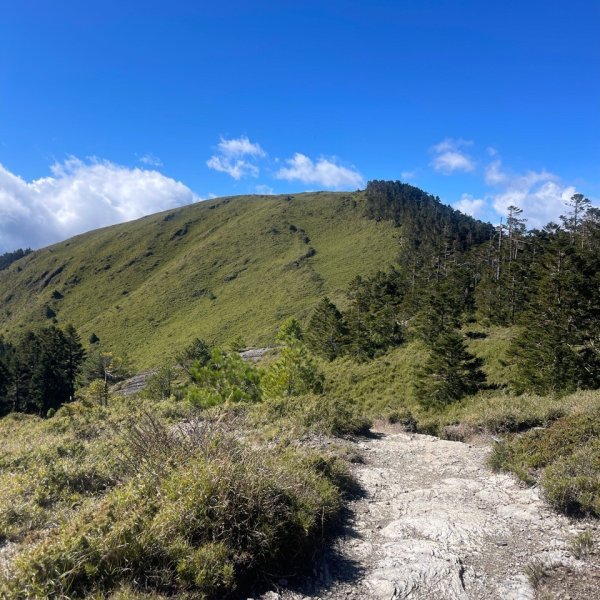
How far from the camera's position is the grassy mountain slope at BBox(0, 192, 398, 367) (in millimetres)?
90812

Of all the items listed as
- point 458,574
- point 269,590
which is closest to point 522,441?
point 458,574

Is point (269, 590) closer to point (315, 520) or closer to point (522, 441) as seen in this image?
point (315, 520)

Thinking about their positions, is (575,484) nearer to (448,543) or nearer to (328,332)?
(448,543)

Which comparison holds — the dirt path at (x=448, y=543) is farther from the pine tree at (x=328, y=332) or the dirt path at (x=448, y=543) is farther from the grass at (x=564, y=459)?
the pine tree at (x=328, y=332)

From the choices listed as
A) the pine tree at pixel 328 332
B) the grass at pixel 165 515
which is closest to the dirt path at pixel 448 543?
the grass at pixel 165 515

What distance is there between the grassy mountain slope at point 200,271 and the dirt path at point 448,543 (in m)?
68.4

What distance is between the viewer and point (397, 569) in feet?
16.3

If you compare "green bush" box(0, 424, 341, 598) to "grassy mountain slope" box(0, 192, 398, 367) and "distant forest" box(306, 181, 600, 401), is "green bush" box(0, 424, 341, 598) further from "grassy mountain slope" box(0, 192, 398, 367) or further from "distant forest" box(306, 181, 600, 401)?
"grassy mountain slope" box(0, 192, 398, 367)

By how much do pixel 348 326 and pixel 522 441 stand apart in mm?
44458

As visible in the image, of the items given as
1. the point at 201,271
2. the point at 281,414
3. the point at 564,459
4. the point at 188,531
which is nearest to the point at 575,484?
the point at 564,459

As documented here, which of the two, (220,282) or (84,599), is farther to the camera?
(220,282)

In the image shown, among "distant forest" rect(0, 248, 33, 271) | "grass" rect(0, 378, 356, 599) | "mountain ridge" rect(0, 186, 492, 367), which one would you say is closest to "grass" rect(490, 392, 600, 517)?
"grass" rect(0, 378, 356, 599)

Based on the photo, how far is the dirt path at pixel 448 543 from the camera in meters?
4.65

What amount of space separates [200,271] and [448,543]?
382 ft
